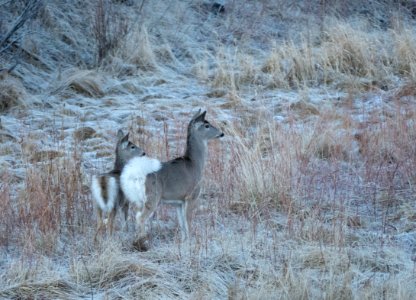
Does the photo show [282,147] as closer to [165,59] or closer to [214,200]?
[214,200]

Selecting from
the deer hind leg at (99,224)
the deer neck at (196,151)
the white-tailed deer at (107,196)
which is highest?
the deer neck at (196,151)

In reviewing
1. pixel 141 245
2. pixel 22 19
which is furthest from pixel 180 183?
pixel 22 19

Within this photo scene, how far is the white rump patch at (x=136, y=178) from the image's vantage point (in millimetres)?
6766

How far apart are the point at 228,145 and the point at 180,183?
84.8 inches

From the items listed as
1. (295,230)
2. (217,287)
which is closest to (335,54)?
(295,230)

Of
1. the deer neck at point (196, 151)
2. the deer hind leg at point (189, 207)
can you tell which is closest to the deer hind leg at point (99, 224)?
the deer hind leg at point (189, 207)

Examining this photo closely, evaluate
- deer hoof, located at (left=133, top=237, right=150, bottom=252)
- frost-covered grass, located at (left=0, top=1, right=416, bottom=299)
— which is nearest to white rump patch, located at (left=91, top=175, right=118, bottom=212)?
frost-covered grass, located at (left=0, top=1, right=416, bottom=299)

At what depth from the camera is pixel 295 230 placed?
21.5 feet

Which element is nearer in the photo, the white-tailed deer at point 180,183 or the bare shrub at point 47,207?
the bare shrub at point 47,207

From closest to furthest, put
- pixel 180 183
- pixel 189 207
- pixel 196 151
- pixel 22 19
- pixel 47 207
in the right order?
pixel 47 207
pixel 189 207
pixel 180 183
pixel 196 151
pixel 22 19

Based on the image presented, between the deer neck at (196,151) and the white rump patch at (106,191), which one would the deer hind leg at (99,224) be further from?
the deer neck at (196,151)

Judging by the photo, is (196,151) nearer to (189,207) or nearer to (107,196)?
(189,207)

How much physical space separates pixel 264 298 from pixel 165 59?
907 cm

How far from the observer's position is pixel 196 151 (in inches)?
311
